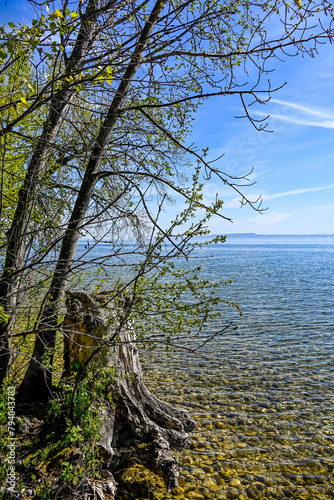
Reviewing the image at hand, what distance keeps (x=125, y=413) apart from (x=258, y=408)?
3219 mm

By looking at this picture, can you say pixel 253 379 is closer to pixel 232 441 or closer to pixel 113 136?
pixel 232 441

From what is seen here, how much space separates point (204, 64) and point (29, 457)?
6.43 m

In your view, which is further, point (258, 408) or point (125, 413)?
point (258, 408)

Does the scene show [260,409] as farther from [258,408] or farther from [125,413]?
[125,413]

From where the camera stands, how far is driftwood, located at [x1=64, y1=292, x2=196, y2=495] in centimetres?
523

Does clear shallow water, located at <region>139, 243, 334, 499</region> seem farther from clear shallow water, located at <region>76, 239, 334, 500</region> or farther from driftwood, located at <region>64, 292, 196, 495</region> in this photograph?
driftwood, located at <region>64, 292, 196, 495</region>

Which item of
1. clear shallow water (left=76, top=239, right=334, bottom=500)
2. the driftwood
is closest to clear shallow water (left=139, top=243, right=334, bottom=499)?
clear shallow water (left=76, top=239, right=334, bottom=500)

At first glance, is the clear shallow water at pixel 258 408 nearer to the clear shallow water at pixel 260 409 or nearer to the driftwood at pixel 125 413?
the clear shallow water at pixel 260 409

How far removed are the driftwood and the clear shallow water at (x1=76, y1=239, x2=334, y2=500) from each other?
43cm

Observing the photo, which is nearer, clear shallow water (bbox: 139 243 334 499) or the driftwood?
the driftwood

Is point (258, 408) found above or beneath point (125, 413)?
beneath

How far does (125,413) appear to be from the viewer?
5605mm

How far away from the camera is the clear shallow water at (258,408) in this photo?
17.5 feet

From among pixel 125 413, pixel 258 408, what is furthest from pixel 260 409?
pixel 125 413
